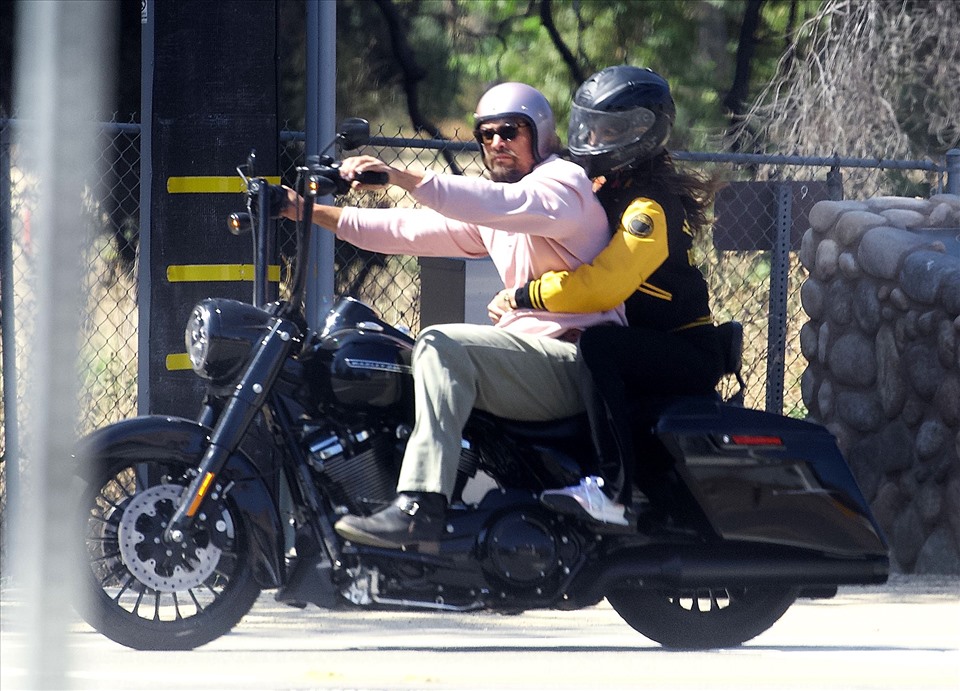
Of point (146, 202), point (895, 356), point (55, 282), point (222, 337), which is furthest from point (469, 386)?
point (895, 356)

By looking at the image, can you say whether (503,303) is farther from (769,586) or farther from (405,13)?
(405,13)

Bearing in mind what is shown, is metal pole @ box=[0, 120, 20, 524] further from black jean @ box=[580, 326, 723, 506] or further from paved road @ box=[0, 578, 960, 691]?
black jean @ box=[580, 326, 723, 506]

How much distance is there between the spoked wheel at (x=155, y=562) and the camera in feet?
15.1

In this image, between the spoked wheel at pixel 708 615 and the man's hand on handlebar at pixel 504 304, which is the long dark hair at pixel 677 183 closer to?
the man's hand on handlebar at pixel 504 304

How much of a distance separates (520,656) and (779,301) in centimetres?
278

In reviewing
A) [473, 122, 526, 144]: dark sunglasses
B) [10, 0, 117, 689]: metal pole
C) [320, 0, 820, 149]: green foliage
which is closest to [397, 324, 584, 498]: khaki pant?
[473, 122, 526, 144]: dark sunglasses

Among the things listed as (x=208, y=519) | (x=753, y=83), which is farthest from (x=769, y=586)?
(x=753, y=83)

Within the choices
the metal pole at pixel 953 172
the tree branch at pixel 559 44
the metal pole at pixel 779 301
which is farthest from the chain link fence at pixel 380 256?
the tree branch at pixel 559 44

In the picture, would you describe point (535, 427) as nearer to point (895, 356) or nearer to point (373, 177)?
point (373, 177)

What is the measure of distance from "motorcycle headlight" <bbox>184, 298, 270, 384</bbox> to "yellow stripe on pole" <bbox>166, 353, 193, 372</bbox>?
1.69 m

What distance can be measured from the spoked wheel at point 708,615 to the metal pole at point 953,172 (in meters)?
3.10

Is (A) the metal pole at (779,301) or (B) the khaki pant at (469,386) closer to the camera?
(B) the khaki pant at (469,386)

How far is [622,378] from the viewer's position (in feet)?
15.4

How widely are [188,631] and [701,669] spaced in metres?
1.56
